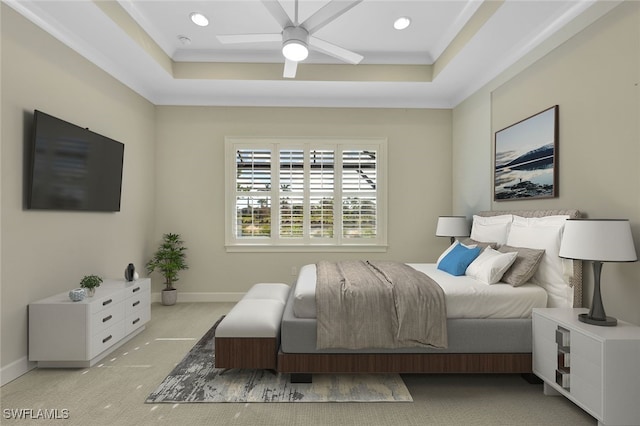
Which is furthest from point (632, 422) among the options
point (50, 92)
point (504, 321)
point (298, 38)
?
point (50, 92)

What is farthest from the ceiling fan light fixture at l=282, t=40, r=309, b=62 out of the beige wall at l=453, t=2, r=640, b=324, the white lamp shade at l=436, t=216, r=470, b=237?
the white lamp shade at l=436, t=216, r=470, b=237

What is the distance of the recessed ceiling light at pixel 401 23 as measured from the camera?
3.53m

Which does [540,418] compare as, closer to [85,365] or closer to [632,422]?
[632,422]

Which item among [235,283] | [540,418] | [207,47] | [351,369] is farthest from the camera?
[235,283]

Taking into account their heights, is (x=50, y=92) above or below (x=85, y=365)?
above

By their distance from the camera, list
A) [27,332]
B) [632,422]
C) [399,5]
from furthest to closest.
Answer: [399,5], [27,332], [632,422]

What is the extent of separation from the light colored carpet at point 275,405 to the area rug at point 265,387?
0.07m

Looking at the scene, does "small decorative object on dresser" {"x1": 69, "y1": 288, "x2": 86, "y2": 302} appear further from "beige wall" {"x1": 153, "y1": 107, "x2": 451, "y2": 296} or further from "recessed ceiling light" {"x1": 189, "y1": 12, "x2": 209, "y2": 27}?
"recessed ceiling light" {"x1": 189, "y1": 12, "x2": 209, "y2": 27}

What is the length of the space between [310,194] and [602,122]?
3.51 metres

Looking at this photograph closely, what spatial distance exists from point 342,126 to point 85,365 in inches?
165


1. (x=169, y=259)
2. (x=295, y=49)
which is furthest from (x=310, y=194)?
(x=295, y=49)

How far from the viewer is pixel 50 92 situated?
9.87 ft

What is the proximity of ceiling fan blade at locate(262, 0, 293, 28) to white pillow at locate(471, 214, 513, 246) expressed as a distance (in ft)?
9.21

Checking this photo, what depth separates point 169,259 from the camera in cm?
480
